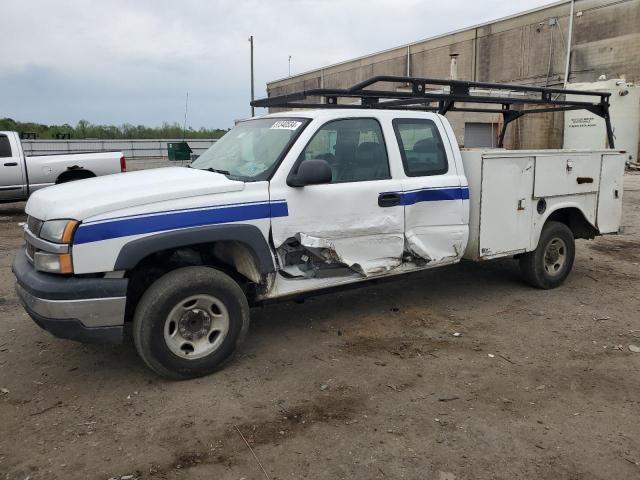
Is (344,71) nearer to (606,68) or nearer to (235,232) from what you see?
(606,68)

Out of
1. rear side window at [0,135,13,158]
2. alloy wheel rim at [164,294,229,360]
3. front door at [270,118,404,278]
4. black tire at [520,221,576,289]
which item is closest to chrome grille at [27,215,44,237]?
alloy wheel rim at [164,294,229,360]

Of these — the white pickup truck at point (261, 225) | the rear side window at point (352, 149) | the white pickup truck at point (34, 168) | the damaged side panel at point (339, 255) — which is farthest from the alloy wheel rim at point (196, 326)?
the white pickup truck at point (34, 168)

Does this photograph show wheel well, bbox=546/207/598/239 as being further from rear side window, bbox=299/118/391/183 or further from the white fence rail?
the white fence rail

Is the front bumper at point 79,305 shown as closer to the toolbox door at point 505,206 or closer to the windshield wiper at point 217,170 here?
the windshield wiper at point 217,170

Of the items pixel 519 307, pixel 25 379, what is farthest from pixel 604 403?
pixel 25 379

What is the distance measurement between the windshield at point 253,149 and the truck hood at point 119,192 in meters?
0.24

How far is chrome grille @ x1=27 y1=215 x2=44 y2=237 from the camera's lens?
12.7 ft

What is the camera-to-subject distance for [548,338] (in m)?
4.88

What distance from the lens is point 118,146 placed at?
1298 inches

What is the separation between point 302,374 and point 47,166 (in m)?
9.81

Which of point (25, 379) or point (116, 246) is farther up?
point (116, 246)

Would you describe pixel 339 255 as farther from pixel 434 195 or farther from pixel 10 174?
pixel 10 174

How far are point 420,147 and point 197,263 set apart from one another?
7.61 ft

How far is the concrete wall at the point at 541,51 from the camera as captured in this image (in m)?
23.7
